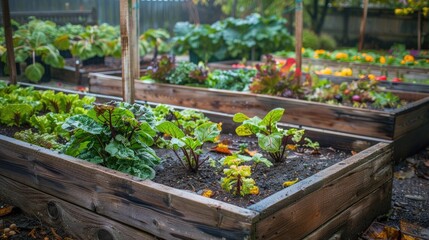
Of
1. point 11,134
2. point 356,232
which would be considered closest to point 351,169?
point 356,232

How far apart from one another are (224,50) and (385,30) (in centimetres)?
545

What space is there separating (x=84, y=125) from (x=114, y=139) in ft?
0.60

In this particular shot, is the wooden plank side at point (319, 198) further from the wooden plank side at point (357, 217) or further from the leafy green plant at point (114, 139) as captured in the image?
the leafy green plant at point (114, 139)

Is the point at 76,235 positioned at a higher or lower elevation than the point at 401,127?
lower

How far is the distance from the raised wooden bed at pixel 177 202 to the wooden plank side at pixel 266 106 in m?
0.86

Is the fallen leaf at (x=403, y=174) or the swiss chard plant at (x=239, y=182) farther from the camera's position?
the fallen leaf at (x=403, y=174)

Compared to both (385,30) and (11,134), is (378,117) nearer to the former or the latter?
(11,134)

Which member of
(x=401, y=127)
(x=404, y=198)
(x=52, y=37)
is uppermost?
(x=52, y=37)

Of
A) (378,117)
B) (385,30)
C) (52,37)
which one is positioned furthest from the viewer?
(385,30)

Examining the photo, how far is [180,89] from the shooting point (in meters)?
5.32

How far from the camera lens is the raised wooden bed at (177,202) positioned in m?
2.10

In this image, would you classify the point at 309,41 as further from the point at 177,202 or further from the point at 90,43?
the point at 177,202

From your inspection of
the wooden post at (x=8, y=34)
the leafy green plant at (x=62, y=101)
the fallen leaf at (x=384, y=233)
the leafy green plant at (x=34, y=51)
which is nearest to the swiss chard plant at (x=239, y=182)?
the fallen leaf at (x=384, y=233)

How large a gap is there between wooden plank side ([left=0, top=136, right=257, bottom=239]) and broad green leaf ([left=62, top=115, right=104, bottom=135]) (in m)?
0.18
